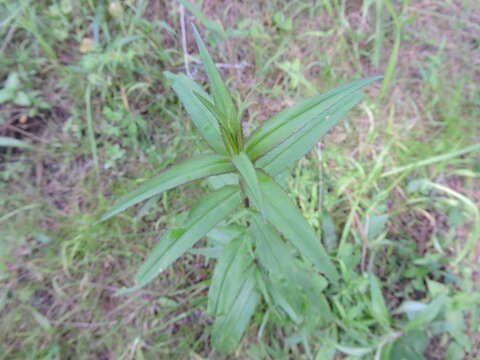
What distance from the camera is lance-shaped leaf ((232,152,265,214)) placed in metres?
0.92

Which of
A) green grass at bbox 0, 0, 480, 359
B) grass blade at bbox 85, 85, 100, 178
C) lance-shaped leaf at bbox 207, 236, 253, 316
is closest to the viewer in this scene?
lance-shaped leaf at bbox 207, 236, 253, 316

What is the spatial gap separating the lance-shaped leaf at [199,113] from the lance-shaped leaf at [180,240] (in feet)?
0.64

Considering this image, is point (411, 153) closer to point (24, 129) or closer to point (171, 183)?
point (171, 183)

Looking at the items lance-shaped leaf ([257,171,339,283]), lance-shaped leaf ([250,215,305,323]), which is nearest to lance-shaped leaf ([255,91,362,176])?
lance-shaped leaf ([257,171,339,283])

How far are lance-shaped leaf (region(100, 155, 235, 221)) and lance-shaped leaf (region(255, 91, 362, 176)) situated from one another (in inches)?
5.4

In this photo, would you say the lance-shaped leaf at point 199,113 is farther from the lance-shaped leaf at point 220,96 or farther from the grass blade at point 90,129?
the grass blade at point 90,129

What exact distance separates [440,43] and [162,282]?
2435 mm

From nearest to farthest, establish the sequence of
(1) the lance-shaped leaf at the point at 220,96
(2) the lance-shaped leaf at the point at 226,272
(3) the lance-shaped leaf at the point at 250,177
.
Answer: (3) the lance-shaped leaf at the point at 250,177 < (1) the lance-shaped leaf at the point at 220,96 < (2) the lance-shaped leaf at the point at 226,272

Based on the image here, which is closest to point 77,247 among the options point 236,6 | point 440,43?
point 236,6

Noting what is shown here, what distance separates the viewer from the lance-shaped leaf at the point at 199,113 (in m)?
1.14

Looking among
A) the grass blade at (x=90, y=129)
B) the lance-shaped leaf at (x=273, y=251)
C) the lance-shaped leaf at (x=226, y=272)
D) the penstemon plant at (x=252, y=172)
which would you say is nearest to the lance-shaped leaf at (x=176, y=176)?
the penstemon plant at (x=252, y=172)

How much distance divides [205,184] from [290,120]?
3.63 ft

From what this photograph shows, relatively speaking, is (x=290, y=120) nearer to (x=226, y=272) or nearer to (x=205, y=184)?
(x=226, y=272)

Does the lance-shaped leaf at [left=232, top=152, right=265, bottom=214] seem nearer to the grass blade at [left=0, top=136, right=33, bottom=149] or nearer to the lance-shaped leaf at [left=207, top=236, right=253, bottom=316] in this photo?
the lance-shaped leaf at [left=207, top=236, right=253, bottom=316]
